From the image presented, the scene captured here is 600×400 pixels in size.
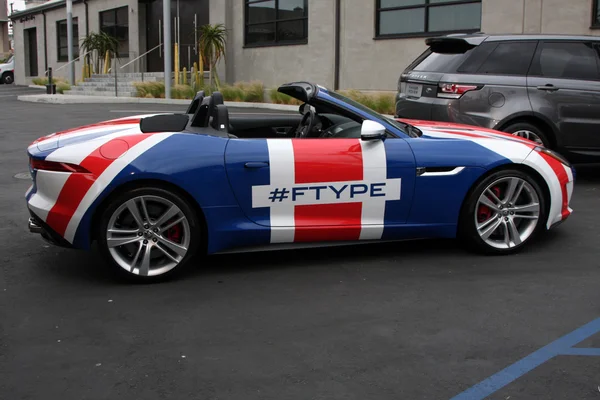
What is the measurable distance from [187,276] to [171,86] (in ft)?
69.4

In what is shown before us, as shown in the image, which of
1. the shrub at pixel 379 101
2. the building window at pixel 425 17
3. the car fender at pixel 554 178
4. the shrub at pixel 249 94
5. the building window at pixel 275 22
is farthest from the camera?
the building window at pixel 275 22

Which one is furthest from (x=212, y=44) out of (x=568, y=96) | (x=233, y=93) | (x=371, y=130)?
(x=371, y=130)

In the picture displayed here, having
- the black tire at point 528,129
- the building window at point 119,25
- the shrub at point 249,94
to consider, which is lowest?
the black tire at point 528,129

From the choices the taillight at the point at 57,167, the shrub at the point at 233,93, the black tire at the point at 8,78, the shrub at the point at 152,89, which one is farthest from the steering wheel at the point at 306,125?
the black tire at the point at 8,78

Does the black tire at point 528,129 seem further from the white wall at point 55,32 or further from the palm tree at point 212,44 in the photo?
the white wall at point 55,32

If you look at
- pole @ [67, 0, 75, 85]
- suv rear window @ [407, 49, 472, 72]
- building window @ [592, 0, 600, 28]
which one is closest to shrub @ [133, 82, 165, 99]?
pole @ [67, 0, 75, 85]

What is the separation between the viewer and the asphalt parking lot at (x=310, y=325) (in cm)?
348

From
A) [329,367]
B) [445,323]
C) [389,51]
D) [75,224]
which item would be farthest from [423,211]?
[389,51]

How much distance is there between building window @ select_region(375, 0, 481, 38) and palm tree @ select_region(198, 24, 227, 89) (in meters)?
6.92

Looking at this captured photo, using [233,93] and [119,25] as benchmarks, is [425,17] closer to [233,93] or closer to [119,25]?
[233,93]

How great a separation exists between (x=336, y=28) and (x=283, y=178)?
55.0 feet

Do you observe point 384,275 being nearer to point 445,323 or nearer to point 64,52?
point 445,323

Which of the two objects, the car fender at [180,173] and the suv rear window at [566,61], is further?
the suv rear window at [566,61]

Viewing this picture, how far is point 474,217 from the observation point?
18.5ft
